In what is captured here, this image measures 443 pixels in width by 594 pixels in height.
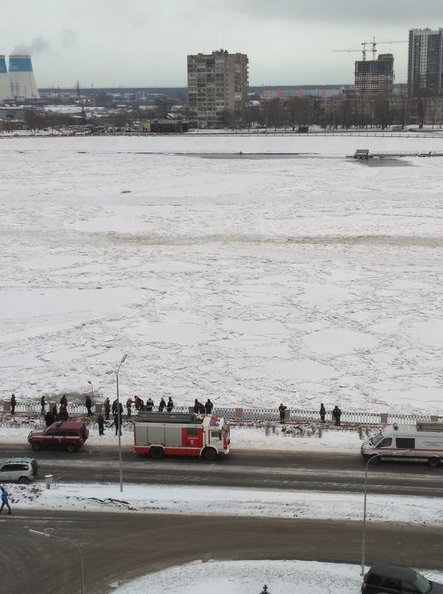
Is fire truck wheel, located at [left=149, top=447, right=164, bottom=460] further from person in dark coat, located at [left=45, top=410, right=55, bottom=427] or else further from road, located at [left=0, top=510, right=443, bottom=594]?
person in dark coat, located at [left=45, top=410, right=55, bottom=427]

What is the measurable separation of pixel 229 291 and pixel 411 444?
2051 cm

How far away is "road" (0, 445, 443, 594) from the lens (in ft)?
60.5

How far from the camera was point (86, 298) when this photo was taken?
1651 inches

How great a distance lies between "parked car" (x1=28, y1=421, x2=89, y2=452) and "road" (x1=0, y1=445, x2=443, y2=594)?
146 centimetres

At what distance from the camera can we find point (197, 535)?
65.8 ft

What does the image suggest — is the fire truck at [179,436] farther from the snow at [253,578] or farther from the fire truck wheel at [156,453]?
the snow at [253,578]

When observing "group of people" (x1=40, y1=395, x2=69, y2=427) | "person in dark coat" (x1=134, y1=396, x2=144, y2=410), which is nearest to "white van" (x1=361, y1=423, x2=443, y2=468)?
"person in dark coat" (x1=134, y1=396, x2=144, y2=410)

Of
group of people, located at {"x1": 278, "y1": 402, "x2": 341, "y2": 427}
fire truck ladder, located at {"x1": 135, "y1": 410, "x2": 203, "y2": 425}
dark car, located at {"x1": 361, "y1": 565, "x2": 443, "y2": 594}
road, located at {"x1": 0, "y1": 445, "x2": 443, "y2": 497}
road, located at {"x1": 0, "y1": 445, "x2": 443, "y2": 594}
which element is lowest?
road, located at {"x1": 0, "y1": 445, "x2": 443, "y2": 497}

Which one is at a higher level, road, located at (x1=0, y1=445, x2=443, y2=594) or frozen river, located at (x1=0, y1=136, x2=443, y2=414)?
frozen river, located at (x1=0, y1=136, x2=443, y2=414)

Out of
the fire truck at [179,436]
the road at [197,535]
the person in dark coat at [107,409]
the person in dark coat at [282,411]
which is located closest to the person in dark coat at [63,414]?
the person in dark coat at [107,409]

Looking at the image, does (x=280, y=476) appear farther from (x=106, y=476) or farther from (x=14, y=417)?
(x=14, y=417)

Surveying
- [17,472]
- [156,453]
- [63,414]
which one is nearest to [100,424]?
[63,414]

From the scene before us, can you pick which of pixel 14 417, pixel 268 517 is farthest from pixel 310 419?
pixel 14 417

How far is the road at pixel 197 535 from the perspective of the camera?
18.4 meters
